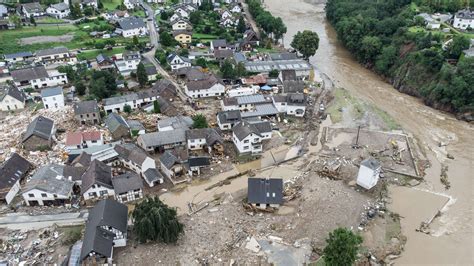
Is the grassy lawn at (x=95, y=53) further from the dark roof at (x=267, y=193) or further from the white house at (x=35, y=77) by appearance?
the dark roof at (x=267, y=193)

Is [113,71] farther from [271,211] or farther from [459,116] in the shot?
[459,116]

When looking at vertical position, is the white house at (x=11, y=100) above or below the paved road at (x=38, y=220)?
above

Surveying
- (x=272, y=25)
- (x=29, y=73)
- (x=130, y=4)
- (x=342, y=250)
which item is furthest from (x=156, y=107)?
(x=130, y=4)

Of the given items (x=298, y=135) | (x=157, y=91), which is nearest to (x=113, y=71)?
(x=157, y=91)

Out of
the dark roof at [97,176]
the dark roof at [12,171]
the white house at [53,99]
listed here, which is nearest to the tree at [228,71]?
the white house at [53,99]

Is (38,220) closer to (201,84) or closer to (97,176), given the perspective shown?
(97,176)

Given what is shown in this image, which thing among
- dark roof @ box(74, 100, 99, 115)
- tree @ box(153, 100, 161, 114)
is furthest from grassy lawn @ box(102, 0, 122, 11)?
tree @ box(153, 100, 161, 114)

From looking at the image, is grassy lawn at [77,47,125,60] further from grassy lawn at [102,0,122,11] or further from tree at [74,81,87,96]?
grassy lawn at [102,0,122,11]
